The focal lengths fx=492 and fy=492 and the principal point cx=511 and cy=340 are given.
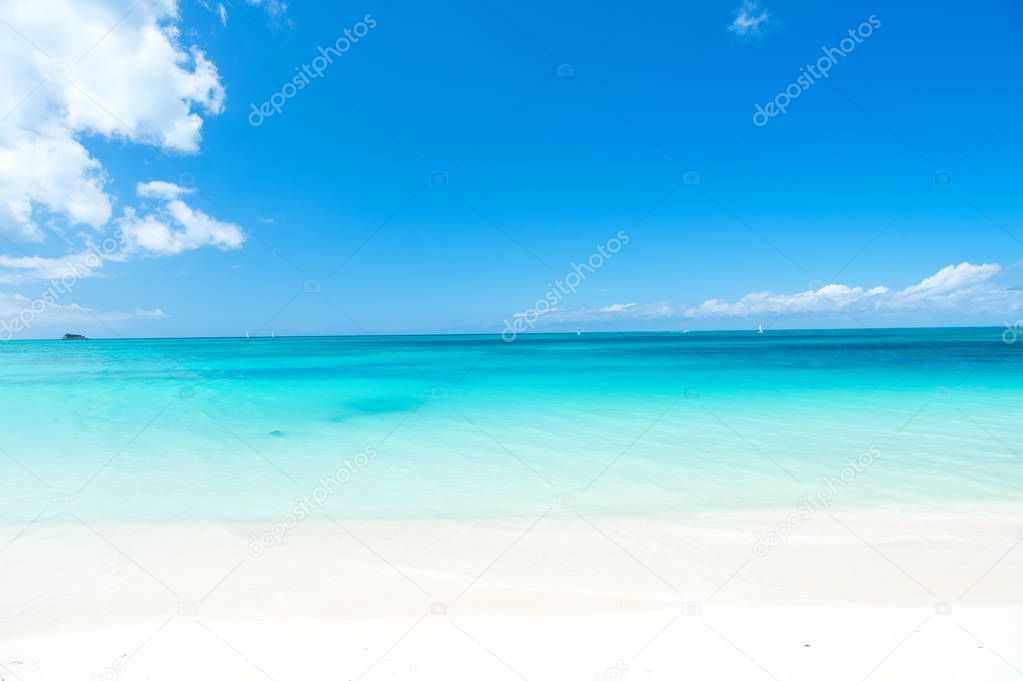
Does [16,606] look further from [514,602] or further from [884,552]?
[884,552]

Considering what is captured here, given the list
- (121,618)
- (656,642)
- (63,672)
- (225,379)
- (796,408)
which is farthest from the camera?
(225,379)

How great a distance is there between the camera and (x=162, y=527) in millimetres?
5758

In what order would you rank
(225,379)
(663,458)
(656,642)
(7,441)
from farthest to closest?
(225,379) < (7,441) < (663,458) < (656,642)

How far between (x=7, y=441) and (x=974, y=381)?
30.7 meters

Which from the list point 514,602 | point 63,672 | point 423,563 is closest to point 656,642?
point 514,602

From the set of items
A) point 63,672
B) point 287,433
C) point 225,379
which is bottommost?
A: point 63,672
